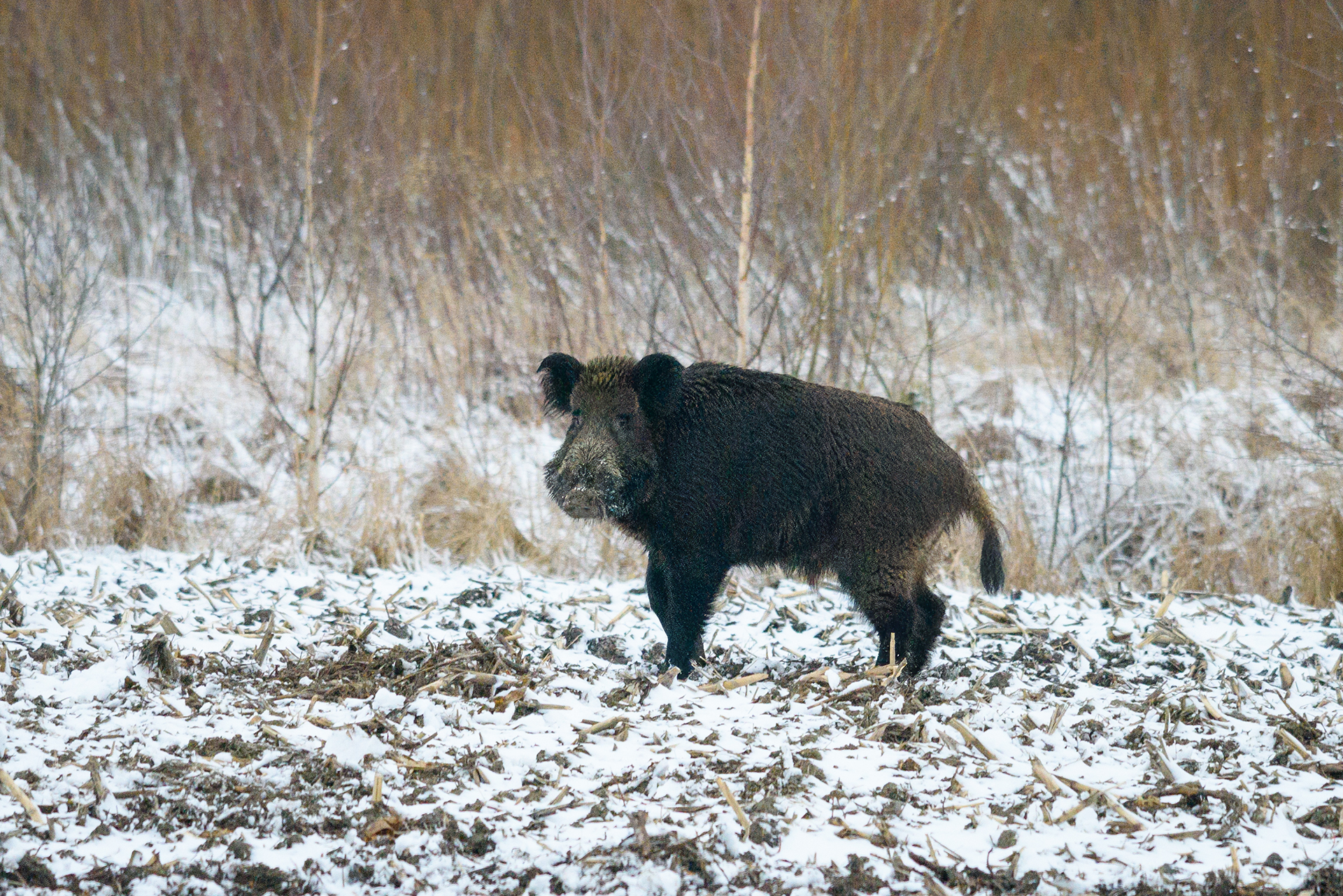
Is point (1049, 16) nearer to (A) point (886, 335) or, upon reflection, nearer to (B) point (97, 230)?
(A) point (886, 335)

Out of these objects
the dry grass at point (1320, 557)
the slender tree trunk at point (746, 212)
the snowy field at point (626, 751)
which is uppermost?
the slender tree trunk at point (746, 212)

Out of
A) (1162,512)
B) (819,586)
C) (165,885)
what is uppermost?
(1162,512)

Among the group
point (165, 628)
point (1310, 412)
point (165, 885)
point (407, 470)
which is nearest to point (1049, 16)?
point (1310, 412)

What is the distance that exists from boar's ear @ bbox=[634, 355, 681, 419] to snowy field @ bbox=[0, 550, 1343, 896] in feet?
3.73

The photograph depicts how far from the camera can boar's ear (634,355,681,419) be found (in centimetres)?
479

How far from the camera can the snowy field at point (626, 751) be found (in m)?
2.91

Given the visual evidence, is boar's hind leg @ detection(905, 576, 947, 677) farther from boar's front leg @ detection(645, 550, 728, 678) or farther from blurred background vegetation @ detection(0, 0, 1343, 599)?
blurred background vegetation @ detection(0, 0, 1343, 599)

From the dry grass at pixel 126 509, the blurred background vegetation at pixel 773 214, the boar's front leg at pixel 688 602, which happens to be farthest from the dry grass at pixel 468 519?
the boar's front leg at pixel 688 602

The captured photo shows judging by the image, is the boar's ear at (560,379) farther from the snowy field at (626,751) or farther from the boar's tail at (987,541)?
the boar's tail at (987,541)

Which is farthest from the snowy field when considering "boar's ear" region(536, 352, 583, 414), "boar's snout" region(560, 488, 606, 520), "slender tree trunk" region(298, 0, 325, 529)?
"slender tree trunk" region(298, 0, 325, 529)

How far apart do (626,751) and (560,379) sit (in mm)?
1860

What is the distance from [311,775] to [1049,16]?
13832 mm

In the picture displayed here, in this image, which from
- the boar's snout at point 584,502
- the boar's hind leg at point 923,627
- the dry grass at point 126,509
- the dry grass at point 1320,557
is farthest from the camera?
the dry grass at point 126,509

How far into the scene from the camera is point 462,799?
10.9ft
